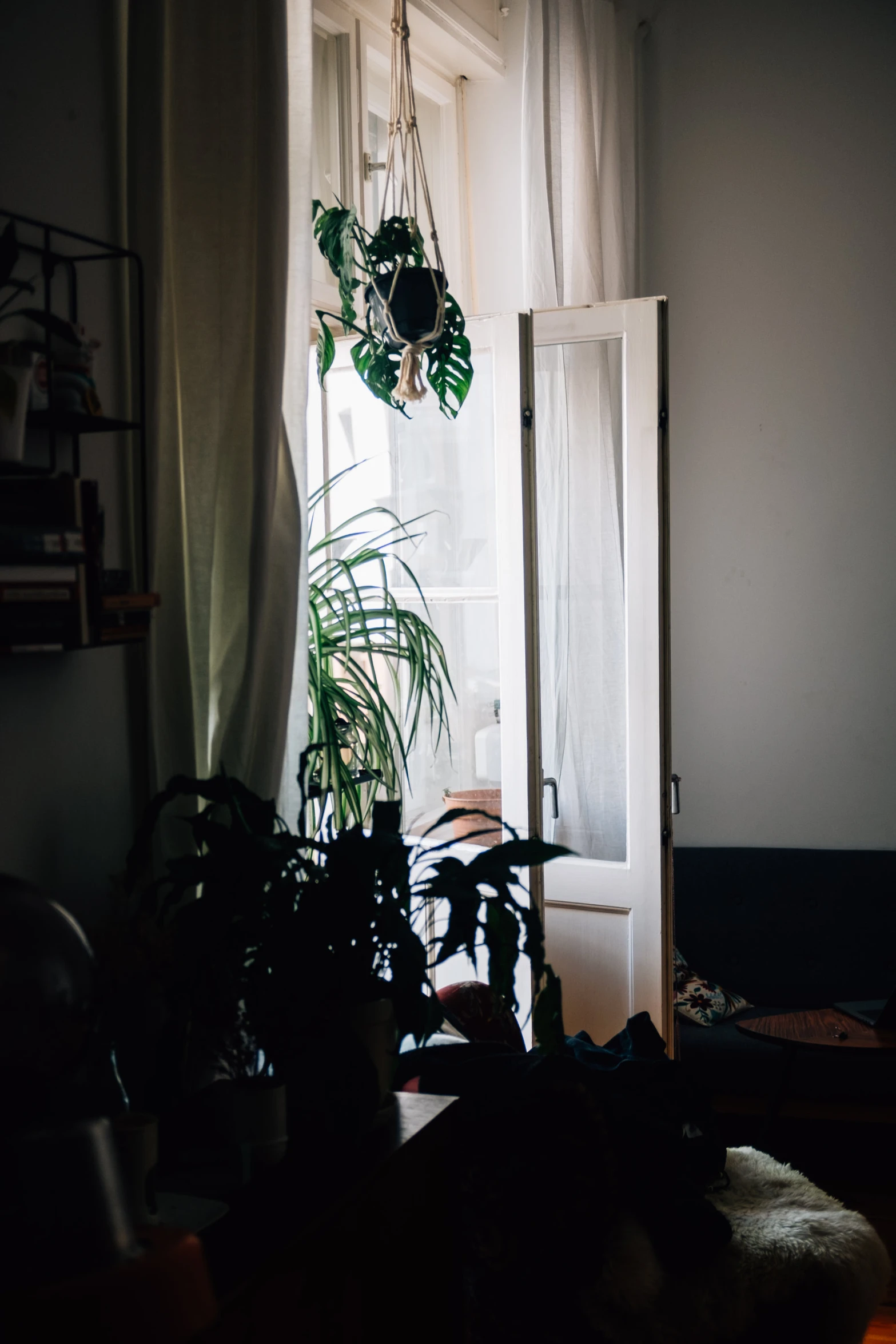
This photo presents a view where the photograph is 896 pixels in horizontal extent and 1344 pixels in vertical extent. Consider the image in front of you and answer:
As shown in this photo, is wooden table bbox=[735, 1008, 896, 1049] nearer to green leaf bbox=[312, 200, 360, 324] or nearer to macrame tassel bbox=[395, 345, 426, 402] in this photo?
macrame tassel bbox=[395, 345, 426, 402]

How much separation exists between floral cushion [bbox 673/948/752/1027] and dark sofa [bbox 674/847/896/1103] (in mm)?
26

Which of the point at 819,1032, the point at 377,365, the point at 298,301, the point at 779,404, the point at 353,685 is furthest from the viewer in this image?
the point at 779,404

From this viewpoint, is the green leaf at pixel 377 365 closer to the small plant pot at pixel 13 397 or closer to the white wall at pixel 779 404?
the small plant pot at pixel 13 397

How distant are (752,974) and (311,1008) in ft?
8.48

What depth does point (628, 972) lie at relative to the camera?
2920 mm

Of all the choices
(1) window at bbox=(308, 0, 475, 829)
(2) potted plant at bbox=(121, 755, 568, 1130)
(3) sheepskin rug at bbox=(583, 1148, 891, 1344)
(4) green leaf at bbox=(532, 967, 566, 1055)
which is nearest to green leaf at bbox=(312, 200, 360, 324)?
(1) window at bbox=(308, 0, 475, 829)

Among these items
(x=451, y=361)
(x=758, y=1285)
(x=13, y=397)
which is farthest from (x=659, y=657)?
(x=13, y=397)

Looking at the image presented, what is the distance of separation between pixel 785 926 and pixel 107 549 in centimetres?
271

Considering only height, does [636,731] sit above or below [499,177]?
below

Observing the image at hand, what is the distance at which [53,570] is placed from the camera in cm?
127

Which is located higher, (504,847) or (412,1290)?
(504,847)

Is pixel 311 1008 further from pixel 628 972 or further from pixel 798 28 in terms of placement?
pixel 798 28

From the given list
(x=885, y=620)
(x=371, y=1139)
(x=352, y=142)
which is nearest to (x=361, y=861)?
(x=371, y=1139)

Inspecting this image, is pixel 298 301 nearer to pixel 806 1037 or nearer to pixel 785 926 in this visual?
pixel 806 1037
